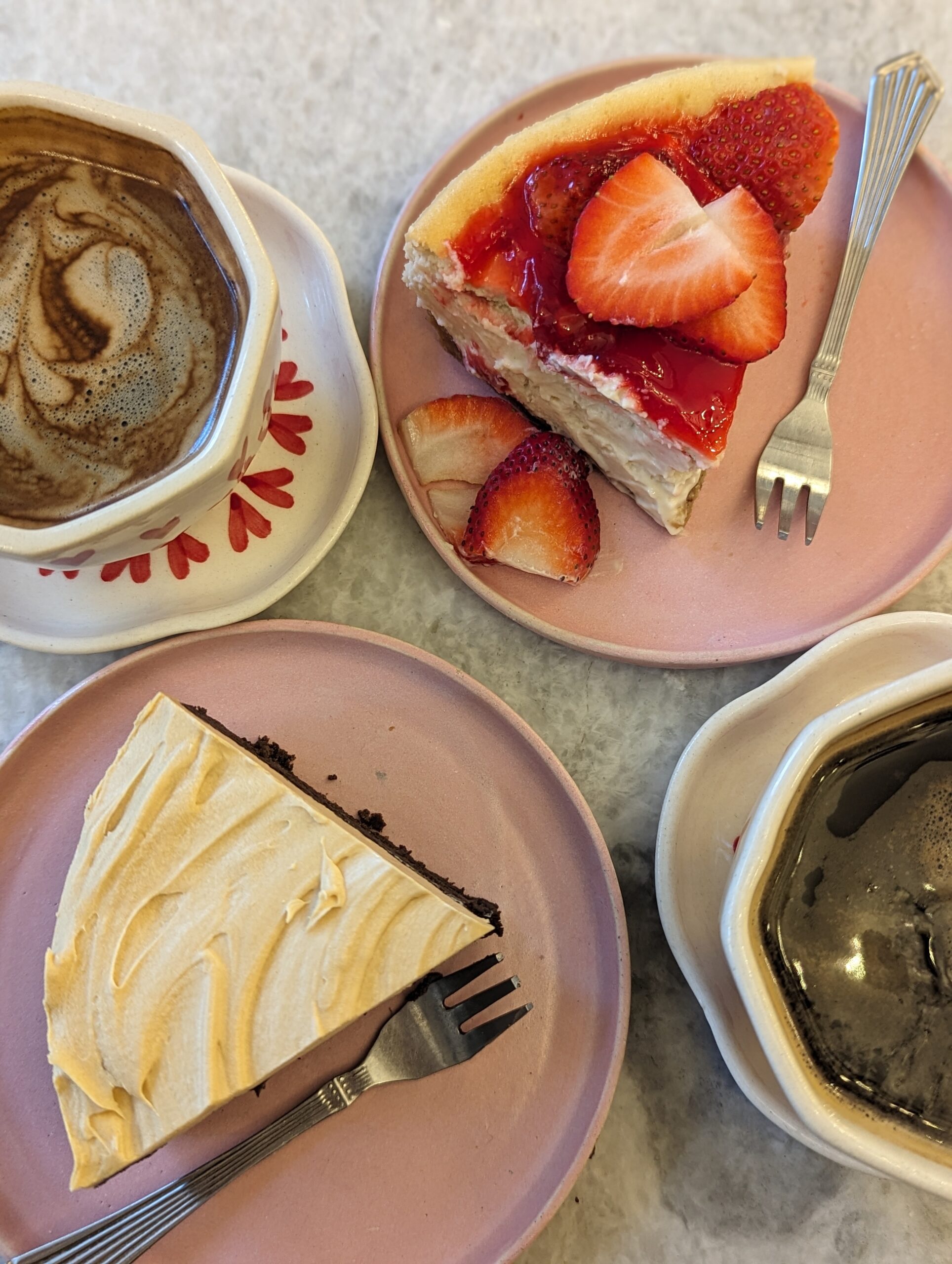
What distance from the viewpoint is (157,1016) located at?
105 centimetres

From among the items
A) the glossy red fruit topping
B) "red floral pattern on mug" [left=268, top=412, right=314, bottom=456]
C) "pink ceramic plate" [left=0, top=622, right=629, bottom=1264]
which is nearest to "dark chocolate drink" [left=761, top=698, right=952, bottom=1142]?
"pink ceramic plate" [left=0, top=622, right=629, bottom=1264]

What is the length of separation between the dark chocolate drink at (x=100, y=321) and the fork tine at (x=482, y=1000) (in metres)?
0.80

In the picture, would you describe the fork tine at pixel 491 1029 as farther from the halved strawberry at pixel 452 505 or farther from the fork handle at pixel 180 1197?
the halved strawberry at pixel 452 505

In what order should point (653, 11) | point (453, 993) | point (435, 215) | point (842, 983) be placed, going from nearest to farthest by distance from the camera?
point (842, 983)
point (435, 215)
point (453, 993)
point (653, 11)

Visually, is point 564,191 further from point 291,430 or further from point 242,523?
point 242,523

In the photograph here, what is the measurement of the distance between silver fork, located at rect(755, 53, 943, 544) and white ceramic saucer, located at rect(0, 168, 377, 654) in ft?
2.04

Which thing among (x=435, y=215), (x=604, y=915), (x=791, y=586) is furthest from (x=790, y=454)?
(x=604, y=915)

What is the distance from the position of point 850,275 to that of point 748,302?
27cm

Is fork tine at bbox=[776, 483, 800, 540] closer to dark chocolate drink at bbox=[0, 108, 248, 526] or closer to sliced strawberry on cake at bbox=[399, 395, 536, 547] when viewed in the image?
sliced strawberry on cake at bbox=[399, 395, 536, 547]

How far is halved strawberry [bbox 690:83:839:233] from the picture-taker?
1.10 metres

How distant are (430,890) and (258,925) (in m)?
0.22

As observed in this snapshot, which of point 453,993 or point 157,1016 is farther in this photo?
point 453,993

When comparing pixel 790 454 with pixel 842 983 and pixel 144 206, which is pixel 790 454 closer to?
pixel 842 983

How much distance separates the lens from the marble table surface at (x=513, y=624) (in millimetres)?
1325
